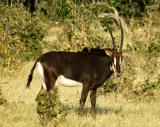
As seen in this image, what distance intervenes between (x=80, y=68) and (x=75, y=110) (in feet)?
4.10

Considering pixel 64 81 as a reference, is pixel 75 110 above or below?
below

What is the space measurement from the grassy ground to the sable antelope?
554 millimetres

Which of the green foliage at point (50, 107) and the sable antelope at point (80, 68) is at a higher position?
the sable antelope at point (80, 68)

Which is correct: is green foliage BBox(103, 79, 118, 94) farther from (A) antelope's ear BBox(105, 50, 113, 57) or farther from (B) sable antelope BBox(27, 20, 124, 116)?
(A) antelope's ear BBox(105, 50, 113, 57)

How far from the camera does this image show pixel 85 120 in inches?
390

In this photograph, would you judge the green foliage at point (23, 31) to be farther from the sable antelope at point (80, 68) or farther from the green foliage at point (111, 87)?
the sable antelope at point (80, 68)

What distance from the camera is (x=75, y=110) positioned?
37.0ft

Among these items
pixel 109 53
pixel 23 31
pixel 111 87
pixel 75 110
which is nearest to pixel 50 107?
pixel 109 53

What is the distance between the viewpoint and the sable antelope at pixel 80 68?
33.4 ft

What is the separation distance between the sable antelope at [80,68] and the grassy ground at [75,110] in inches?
21.8

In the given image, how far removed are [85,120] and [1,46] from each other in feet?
10.1

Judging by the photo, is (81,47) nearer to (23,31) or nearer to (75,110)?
(23,31)

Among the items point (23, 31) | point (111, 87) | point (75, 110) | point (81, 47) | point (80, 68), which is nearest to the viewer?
point (80, 68)

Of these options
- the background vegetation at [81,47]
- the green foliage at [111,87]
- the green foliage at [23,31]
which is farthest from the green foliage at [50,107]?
the green foliage at [23,31]
